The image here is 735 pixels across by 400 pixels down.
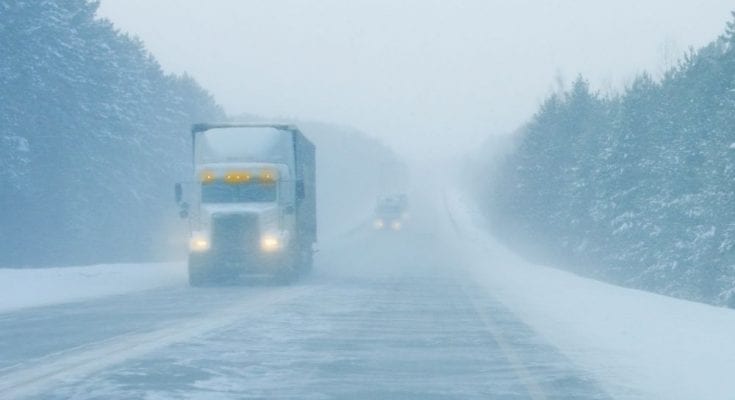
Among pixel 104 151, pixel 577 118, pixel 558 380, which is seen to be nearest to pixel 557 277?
pixel 558 380

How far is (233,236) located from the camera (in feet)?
97.7

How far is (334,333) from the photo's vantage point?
54.8 ft

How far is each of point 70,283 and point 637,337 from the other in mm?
17052

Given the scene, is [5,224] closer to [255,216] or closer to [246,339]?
→ [255,216]

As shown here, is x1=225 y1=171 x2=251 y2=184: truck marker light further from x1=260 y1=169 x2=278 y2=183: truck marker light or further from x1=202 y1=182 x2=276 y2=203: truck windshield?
x1=260 y1=169 x2=278 y2=183: truck marker light

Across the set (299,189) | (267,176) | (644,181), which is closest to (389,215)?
(644,181)

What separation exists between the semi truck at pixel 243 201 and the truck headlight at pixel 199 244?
27 mm

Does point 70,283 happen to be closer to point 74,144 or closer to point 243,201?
point 243,201

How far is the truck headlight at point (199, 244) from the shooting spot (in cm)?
2980

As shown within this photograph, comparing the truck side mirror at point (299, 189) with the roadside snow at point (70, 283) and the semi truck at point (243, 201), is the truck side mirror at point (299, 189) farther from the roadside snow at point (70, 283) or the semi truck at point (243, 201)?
the roadside snow at point (70, 283)

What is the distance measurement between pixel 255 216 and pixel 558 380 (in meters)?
18.6

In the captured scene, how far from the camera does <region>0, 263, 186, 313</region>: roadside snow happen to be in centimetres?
2473

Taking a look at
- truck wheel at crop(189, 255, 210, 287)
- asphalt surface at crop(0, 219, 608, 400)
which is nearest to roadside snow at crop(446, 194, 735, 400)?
asphalt surface at crop(0, 219, 608, 400)

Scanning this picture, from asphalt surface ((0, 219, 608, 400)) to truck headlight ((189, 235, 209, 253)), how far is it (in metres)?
3.28
